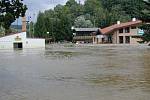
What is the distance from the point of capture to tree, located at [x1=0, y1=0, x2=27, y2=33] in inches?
846

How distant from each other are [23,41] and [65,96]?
86031mm

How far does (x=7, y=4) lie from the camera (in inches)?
846

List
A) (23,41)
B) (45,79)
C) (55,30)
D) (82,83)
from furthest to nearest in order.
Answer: (55,30) < (23,41) < (45,79) < (82,83)

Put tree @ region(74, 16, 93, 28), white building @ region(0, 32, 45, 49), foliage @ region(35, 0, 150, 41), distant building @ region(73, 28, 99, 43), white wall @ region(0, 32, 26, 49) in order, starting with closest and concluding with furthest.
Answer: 1. white wall @ region(0, 32, 26, 49)
2. white building @ region(0, 32, 45, 49)
3. foliage @ region(35, 0, 150, 41)
4. distant building @ region(73, 28, 99, 43)
5. tree @ region(74, 16, 93, 28)

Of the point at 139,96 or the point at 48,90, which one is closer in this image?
the point at 139,96

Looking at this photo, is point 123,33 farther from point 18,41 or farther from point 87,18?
point 87,18

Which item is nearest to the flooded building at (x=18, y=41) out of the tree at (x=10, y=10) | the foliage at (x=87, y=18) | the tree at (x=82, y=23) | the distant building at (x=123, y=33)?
the foliage at (x=87, y=18)

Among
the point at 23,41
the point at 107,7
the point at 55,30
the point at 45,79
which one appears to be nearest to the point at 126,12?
the point at 107,7

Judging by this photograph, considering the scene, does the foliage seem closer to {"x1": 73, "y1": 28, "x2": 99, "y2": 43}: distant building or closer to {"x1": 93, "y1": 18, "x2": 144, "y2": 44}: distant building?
{"x1": 93, "y1": 18, "x2": 144, "y2": 44}: distant building

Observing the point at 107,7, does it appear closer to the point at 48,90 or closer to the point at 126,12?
the point at 126,12

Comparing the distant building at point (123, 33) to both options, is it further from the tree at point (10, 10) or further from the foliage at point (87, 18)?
the tree at point (10, 10)

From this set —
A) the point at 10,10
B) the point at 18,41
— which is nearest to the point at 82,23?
the point at 18,41

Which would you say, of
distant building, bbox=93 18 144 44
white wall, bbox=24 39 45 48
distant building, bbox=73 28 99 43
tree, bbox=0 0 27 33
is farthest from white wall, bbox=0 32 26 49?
tree, bbox=0 0 27 33

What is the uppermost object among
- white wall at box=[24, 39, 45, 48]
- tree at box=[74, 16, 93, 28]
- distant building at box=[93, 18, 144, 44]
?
tree at box=[74, 16, 93, 28]
